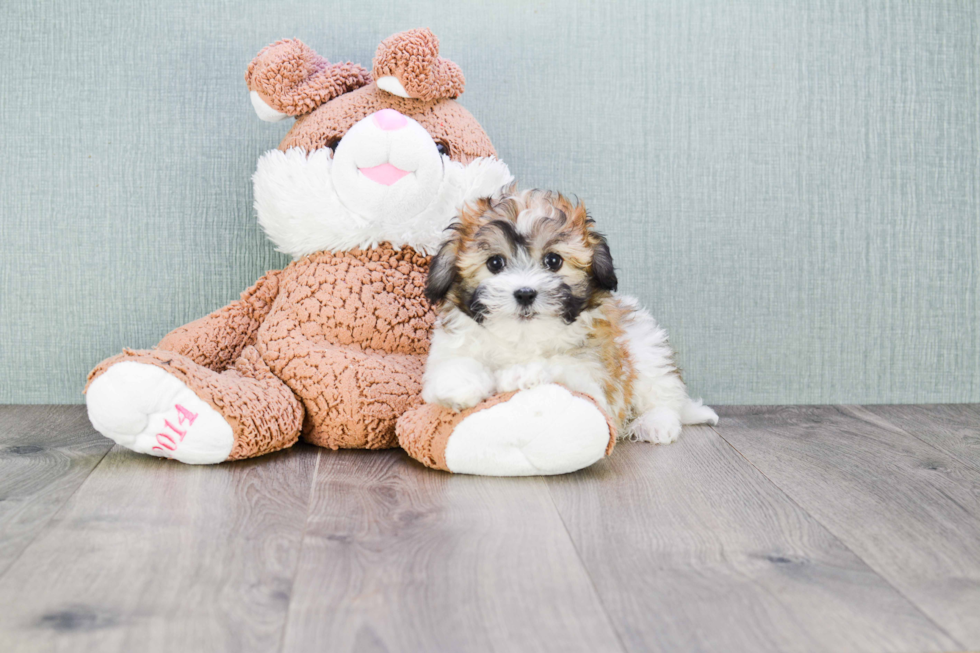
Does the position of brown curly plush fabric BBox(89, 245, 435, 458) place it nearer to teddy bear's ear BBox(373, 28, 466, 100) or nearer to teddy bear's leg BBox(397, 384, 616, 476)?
teddy bear's leg BBox(397, 384, 616, 476)

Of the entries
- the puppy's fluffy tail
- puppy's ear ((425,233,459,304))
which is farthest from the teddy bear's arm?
the puppy's fluffy tail

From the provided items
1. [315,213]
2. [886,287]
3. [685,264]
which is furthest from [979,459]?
[315,213]

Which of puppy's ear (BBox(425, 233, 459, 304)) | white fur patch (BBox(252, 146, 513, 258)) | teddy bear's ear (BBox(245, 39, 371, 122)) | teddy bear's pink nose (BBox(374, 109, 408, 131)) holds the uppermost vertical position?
teddy bear's ear (BBox(245, 39, 371, 122))

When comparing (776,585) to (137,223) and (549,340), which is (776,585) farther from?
(137,223)

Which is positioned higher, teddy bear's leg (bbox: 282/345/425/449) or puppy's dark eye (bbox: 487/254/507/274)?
puppy's dark eye (bbox: 487/254/507/274)

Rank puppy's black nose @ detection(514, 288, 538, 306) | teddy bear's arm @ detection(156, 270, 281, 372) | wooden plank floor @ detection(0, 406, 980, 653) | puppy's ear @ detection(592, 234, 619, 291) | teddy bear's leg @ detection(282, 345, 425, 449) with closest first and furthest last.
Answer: wooden plank floor @ detection(0, 406, 980, 653), puppy's black nose @ detection(514, 288, 538, 306), puppy's ear @ detection(592, 234, 619, 291), teddy bear's leg @ detection(282, 345, 425, 449), teddy bear's arm @ detection(156, 270, 281, 372)

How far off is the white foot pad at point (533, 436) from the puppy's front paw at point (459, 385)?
0.04 metres

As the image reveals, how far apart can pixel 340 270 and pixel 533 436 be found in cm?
61

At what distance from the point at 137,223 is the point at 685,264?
4.76 feet

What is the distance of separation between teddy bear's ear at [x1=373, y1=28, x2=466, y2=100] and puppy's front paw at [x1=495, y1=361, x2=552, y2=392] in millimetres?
670

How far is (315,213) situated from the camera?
5.71 ft

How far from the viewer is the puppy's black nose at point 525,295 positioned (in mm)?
1414

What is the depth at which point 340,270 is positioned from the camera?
1.76m

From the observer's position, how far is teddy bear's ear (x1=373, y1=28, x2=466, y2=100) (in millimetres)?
1697
